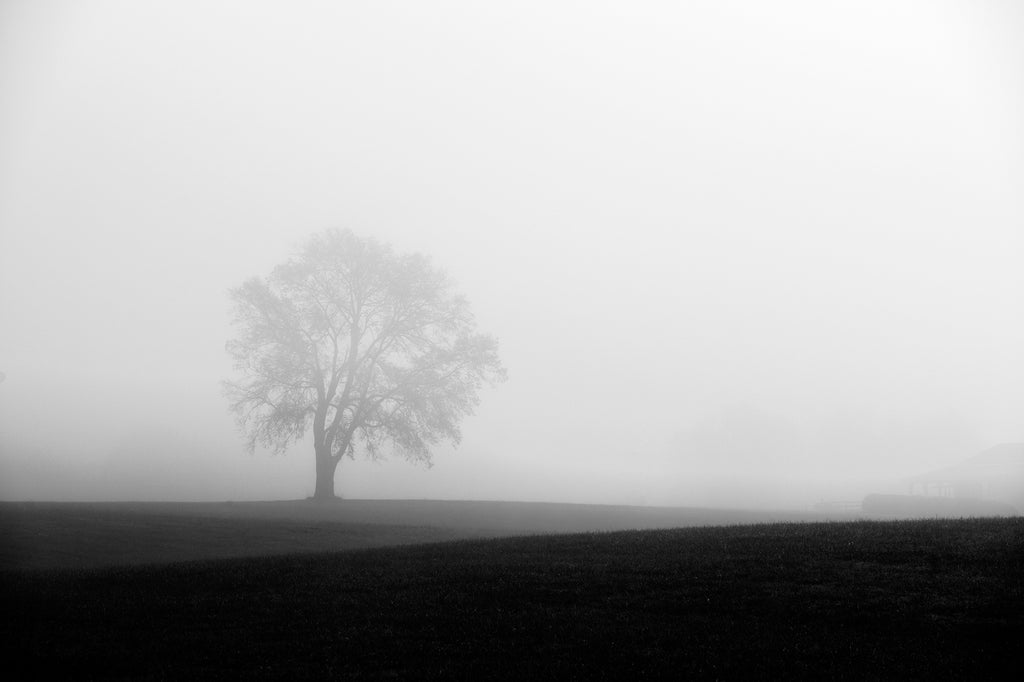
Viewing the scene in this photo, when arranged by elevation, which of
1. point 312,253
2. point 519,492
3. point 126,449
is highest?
point 312,253

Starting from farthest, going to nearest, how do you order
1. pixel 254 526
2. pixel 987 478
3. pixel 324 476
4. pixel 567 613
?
1. pixel 987 478
2. pixel 324 476
3. pixel 254 526
4. pixel 567 613

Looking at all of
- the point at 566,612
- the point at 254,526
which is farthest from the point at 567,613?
the point at 254,526

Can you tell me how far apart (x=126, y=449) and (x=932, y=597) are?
272 ft

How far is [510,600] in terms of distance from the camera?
16953 millimetres

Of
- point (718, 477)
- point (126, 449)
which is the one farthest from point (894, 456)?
point (126, 449)

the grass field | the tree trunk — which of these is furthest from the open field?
the grass field

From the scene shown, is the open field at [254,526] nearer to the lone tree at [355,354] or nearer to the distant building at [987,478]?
the lone tree at [355,354]

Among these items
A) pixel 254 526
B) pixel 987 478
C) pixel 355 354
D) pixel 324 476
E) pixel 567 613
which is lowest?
pixel 987 478

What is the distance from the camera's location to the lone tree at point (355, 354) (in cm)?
4969

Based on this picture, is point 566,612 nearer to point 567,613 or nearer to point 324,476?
point 567,613

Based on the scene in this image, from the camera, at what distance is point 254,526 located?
3284cm

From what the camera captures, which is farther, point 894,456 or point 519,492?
point 894,456

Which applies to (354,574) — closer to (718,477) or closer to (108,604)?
(108,604)

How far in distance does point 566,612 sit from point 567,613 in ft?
0.26
